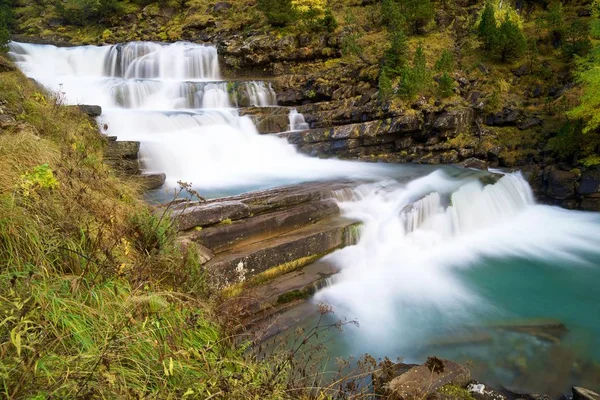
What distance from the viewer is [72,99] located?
1385 centimetres

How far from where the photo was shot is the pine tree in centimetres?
1484

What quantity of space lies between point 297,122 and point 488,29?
29.5 feet

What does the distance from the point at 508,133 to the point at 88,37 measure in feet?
87.6

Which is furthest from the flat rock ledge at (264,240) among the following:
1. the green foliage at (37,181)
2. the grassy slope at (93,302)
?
the green foliage at (37,181)

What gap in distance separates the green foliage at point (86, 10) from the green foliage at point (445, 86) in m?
23.0

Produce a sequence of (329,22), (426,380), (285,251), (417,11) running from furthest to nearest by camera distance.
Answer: (329,22) < (417,11) < (285,251) < (426,380)

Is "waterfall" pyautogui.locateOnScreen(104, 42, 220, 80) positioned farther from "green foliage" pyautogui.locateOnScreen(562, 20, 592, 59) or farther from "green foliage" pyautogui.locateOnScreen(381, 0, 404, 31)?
"green foliage" pyautogui.locateOnScreen(562, 20, 592, 59)

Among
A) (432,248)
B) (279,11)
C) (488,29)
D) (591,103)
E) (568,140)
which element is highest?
(279,11)

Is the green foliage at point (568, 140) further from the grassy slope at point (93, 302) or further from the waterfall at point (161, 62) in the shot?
the waterfall at point (161, 62)

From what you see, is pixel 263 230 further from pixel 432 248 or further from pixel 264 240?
pixel 432 248

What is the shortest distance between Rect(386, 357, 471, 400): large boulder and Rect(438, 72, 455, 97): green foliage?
1194 cm

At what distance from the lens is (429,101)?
13367 mm

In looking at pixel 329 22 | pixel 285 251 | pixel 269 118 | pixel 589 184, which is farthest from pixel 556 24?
pixel 285 251

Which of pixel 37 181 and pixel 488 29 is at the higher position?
pixel 488 29
